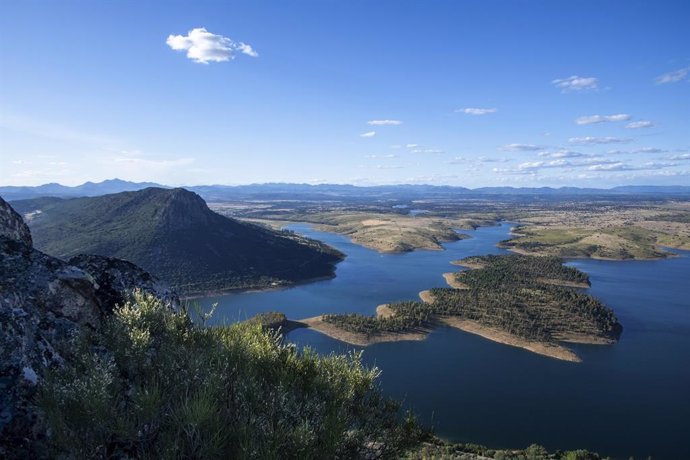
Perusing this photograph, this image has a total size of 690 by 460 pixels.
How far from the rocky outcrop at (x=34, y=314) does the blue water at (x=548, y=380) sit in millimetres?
13800

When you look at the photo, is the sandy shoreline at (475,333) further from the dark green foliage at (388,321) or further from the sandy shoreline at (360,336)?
the dark green foliage at (388,321)

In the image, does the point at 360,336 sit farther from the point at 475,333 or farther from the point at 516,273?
the point at 516,273

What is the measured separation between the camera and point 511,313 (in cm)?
9406

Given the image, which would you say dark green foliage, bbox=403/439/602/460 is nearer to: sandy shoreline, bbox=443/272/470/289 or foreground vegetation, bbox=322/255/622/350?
foreground vegetation, bbox=322/255/622/350

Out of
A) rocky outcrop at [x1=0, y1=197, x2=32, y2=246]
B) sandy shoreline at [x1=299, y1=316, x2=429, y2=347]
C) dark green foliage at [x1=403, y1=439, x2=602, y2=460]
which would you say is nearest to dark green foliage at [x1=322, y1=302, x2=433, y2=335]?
sandy shoreline at [x1=299, y1=316, x2=429, y2=347]

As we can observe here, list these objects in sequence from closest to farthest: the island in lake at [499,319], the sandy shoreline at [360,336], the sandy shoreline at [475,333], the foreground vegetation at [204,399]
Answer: the foreground vegetation at [204,399] < the sandy shoreline at [475,333] < the sandy shoreline at [360,336] < the island in lake at [499,319]

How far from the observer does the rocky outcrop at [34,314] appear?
7.46 meters

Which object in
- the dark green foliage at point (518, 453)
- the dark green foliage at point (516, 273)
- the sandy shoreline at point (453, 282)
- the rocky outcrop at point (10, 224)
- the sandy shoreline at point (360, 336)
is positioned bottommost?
the sandy shoreline at point (360, 336)

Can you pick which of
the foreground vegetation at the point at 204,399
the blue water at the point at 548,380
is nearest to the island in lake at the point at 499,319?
the blue water at the point at 548,380

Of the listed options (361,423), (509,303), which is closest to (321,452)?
(361,423)

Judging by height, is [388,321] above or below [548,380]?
above

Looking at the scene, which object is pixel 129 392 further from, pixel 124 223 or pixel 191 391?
pixel 124 223

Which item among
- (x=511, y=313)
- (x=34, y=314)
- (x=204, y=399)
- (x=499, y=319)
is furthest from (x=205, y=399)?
(x=511, y=313)

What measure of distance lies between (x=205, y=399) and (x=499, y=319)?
91.8m
